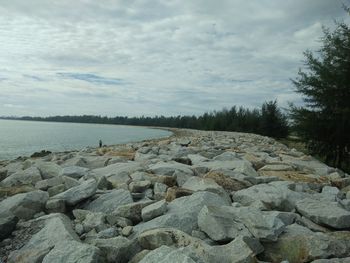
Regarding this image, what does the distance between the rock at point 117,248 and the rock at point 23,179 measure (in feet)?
11.3

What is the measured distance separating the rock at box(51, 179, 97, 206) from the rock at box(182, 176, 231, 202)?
130 centimetres

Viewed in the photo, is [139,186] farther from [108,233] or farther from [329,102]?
[329,102]

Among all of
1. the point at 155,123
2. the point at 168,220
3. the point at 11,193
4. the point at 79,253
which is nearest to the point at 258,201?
the point at 168,220

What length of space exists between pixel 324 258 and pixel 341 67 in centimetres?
1171

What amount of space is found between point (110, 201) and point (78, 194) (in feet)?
1.37

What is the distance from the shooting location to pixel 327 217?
430 centimetres

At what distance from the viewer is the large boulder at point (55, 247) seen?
3.25 meters

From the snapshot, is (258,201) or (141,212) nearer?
(141,212)

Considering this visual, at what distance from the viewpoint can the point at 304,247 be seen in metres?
3.60

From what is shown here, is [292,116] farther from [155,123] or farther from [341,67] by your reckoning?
[155,123]

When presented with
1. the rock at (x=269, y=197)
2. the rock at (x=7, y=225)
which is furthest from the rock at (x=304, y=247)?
the rock at (x=7, y=225)

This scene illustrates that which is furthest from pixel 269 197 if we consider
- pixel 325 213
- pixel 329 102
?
pixel 329 102

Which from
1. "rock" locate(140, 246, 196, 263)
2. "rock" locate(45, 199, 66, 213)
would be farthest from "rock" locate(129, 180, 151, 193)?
"rock" locate(140, 246, 196, 263)

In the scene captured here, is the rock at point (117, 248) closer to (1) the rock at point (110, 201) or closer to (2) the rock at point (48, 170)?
(1) the rock at point (110, 201)
